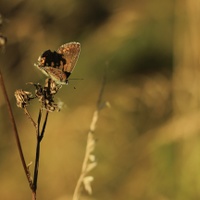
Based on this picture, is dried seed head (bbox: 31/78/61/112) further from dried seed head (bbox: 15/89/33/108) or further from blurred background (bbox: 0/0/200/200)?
blurred background (bbox: 0/0/200/200)

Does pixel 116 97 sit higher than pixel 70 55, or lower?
lower

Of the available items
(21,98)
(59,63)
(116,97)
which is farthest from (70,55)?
(116,97)

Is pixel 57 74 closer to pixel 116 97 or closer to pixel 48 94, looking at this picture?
pixel 48 94

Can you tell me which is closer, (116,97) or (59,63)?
(59,63)

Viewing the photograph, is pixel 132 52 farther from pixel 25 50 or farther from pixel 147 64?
pixel 25 50

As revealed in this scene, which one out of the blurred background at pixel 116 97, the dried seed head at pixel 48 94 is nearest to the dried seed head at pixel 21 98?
the dried seed head at pixel 48 94

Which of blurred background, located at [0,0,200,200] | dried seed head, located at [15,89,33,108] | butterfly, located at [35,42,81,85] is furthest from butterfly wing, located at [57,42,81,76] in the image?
blurred background, located at [0,0,200,200]

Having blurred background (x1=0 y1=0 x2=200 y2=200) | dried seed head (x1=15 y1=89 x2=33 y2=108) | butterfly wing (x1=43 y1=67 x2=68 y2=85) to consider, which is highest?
butterfly wing (x1=43 y1=67 x2=68 y2=85)

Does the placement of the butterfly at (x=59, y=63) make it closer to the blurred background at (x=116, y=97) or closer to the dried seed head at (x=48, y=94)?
the dried seed head at (x=48, y=94)
